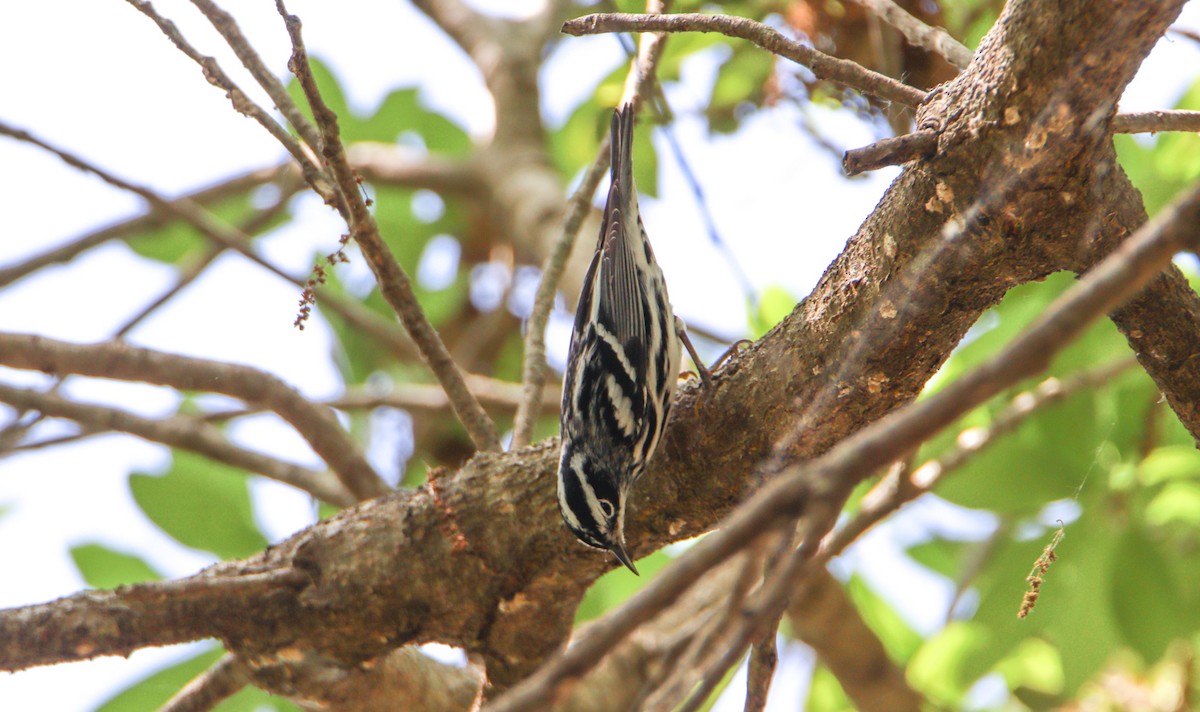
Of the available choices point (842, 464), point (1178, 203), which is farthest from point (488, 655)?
point (1178, 203)

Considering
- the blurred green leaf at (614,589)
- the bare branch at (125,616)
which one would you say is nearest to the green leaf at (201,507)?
the bare branch at (125,616)

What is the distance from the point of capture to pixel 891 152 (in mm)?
2018

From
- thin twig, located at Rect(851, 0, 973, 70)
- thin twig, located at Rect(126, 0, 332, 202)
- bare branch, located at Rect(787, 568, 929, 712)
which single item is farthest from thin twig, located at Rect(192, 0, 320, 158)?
bare branch, located at Rect(787, 568, 929, 712)

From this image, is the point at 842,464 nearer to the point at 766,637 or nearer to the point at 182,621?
the point at 766,637

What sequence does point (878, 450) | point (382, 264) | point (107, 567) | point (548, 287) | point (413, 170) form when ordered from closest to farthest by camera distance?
point (878, 450) < point (382, 264) < point (548, 287) < point (107, 567) < point (413, 170)

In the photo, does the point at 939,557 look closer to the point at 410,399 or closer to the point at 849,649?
the point at 849,649

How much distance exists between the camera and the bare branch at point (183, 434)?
373 centimetres

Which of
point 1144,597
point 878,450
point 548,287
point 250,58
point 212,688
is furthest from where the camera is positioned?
point 548,287

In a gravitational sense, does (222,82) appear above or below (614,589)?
above

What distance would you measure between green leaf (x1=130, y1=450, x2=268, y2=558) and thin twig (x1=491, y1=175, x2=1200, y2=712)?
118 inches

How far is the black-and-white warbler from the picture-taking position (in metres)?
3.40

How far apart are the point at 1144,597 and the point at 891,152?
2048 millimetres

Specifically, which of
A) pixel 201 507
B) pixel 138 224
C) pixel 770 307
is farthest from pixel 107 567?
pixel 770 307

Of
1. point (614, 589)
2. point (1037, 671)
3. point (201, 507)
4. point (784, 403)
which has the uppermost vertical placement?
point (201, 507)
